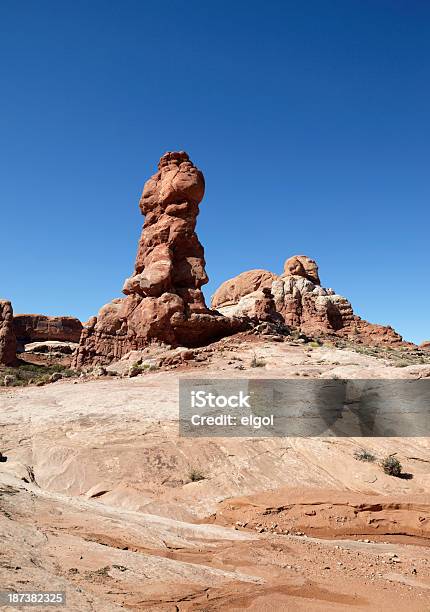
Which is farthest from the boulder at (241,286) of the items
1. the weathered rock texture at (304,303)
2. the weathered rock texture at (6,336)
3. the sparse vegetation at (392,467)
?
the sparse vegetation at (392,467)

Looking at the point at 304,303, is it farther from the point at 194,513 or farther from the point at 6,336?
the point at 194,513

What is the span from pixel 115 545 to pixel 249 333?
22.5 meters

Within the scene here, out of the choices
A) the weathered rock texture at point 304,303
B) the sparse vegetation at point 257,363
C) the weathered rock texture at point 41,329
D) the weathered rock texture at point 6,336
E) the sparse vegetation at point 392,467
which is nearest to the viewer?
the sparse vegetation at point 392,467

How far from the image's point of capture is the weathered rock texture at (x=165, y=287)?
26984mm

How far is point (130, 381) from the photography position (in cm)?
2055

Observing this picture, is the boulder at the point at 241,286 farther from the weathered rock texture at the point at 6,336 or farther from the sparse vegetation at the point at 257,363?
the sparse vegetation at the point at 257,363

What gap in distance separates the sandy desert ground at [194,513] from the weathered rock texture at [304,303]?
29393mm

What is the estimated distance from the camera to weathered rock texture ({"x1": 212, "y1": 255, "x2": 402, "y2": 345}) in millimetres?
45844

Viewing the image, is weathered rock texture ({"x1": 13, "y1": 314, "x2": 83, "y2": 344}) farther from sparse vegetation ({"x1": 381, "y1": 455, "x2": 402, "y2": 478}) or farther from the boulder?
sparse vegetation ({"x1": 381, "y1": 455, "x2": 402, "y2": 478})

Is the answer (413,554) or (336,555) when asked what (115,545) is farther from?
(413,554)

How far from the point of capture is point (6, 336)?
3909 cm

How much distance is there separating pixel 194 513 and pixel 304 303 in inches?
1659

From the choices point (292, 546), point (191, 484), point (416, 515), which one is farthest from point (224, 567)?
point (416, 515)

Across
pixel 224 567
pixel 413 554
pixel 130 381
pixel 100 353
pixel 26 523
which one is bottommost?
pixel 413 554
